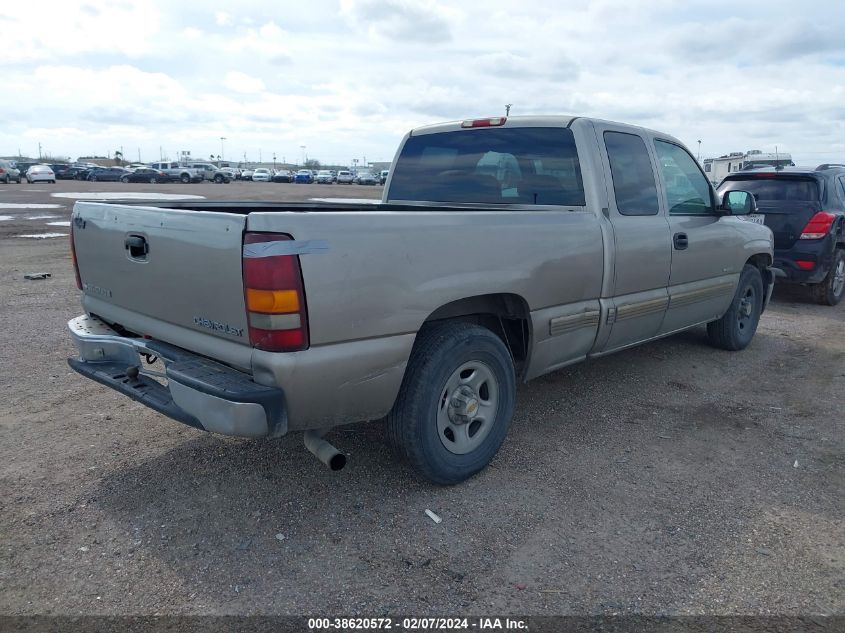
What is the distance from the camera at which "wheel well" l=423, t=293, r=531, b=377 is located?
348 centimetres

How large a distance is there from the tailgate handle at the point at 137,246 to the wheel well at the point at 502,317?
1.43 metres

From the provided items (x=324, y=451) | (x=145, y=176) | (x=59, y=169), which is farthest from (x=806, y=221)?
(x=59, y=169)

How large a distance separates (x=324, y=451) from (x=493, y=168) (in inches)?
96.6

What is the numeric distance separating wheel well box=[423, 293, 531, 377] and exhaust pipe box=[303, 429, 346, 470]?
0.79 meters

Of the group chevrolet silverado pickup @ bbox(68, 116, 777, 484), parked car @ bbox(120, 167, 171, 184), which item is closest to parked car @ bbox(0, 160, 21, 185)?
parked car @ bbox(120, 167, 171, 184)

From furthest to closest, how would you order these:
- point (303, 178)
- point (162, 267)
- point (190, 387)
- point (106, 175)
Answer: point (303, 178), point (106, 175), point (162, 267), point (190, 387)

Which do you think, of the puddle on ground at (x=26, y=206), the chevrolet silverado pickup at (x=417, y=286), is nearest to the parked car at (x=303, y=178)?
the puddle on ground at (x=26, y=206)

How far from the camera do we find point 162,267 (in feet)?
10.4

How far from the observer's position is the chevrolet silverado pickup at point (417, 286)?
9.05 feet

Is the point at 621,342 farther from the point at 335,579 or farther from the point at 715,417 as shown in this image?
the point at 335,579

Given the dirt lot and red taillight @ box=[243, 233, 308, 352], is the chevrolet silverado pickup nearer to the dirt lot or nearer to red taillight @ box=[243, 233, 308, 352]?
red taillight @ box=[243, 233, 308, 352]

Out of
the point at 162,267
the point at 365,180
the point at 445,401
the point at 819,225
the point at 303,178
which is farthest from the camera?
the point at 365,180

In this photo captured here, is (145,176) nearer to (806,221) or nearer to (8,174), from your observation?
(8,174)

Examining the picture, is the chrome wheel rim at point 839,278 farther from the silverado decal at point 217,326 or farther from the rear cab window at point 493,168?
the silverado decal at point 217,326
